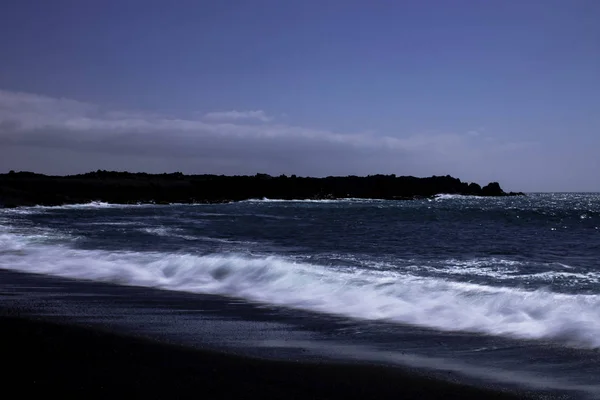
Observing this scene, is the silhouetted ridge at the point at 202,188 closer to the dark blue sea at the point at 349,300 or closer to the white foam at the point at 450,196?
the white foam at the point at 450,196

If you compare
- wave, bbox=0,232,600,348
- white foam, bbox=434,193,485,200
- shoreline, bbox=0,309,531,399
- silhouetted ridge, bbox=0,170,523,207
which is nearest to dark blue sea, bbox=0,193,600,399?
wave, bbox=0,232,600,348

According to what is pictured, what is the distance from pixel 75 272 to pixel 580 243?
18247 mm

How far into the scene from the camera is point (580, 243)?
22250 mm

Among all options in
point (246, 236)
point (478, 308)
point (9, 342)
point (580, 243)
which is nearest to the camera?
point (9, 342)

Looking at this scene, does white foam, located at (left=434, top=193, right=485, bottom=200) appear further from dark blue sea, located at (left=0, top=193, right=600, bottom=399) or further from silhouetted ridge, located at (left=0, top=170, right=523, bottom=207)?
dark blue sea, located at (left=0, top=193, right=600, bottom=399)

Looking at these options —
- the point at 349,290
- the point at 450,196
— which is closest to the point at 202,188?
the point at 450,196

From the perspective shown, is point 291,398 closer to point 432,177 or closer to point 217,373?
point 217,373

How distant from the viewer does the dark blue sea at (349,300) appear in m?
6.48

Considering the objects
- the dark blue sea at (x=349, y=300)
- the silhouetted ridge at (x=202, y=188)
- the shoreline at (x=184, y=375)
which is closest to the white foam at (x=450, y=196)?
the silhouetted ridge at (x=202, y=188)

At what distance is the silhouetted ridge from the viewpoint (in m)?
67.5

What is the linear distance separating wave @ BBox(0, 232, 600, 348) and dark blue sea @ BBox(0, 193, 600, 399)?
0.11 ft

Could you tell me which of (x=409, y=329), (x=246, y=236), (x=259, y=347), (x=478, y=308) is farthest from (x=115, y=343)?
(x=246, y=236)

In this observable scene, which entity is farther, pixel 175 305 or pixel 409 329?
pixel 175 305

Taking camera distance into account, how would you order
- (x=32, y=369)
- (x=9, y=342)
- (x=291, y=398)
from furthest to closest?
(x=9, y=342), (x=32, y=369), (x=291, y=398)
